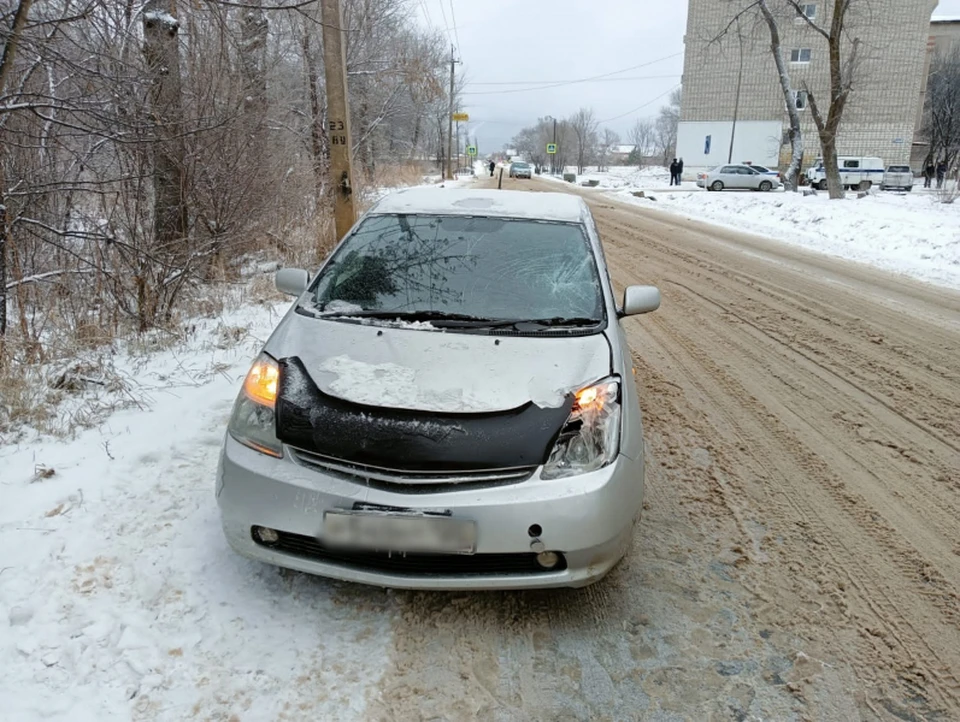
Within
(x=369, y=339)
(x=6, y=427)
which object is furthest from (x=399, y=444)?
(x=6, y=427)

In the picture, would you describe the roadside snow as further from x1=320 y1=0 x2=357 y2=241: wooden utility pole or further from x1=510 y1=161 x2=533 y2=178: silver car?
x1=510 y1=161 x2=533 y2=178: silver car

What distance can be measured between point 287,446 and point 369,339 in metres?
0.68

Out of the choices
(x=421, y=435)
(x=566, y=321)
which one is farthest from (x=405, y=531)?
(x=566, y=321)

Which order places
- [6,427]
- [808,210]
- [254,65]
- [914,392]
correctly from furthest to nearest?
[808,210], [254,65], [914,392], [6,427]

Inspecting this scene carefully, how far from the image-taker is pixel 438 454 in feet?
8.44

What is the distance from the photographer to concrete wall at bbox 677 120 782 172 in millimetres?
54125

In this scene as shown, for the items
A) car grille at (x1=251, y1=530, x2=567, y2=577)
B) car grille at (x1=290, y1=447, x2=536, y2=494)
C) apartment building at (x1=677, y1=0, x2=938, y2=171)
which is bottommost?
car grille at (x1=251, y1=530, x2=567, y2=577)

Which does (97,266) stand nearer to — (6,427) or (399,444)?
(6,427)

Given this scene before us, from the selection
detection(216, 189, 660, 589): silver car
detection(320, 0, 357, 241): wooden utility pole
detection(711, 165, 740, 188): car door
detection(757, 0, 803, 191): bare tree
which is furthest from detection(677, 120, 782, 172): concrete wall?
detection(216, 189, 660, 589): silver car

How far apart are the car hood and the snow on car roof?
128 cm

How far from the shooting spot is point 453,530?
2518mm

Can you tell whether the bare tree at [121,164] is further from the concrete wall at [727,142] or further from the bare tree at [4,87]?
the concrete wall at [727,142]

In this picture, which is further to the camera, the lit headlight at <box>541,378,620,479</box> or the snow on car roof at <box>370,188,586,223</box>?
the snow on car roof at <box>370,188,586,223</box>

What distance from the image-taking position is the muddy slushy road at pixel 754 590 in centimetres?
246
